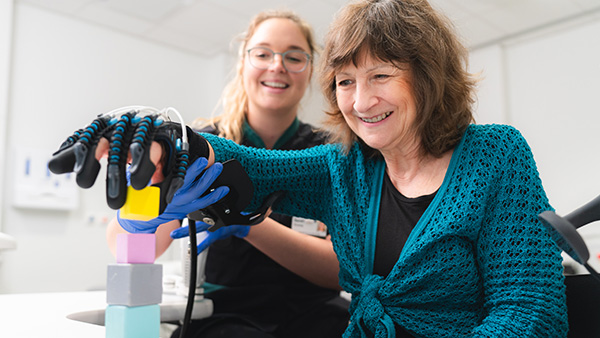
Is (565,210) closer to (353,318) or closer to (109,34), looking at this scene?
(353,318)

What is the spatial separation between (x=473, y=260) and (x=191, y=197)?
1.66ft

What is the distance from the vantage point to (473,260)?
90 cm

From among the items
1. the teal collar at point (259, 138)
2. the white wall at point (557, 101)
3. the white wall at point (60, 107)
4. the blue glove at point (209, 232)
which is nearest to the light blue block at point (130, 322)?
the blue glove at point (209, 232)

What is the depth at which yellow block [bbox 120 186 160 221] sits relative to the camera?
25.0 inches

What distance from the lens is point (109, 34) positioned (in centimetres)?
391

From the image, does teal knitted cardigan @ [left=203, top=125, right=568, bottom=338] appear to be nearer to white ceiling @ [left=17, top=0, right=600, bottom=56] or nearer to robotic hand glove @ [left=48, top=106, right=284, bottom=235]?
robotic hand glove @ [left=48, top=106, right=284, bottom=235]

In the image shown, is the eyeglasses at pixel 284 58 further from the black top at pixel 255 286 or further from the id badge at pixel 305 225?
the id badge at pixel 305 225

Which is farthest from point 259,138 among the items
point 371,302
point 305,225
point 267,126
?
point 371,302

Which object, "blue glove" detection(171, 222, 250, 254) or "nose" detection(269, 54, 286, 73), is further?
"nose" detection(269, 54, 286, 73)

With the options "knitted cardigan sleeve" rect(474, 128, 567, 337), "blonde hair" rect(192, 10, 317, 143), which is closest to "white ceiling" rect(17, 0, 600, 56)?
"blonde hair" rect(192, 10, 317, 143)

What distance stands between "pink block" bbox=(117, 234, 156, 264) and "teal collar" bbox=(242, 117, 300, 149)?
0.79 metres

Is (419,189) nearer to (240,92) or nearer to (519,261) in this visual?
(519,261)

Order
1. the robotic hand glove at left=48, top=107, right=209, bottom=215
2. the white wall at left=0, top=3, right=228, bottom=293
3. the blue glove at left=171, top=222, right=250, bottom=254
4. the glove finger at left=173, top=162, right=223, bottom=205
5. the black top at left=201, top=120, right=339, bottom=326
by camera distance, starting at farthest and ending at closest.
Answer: the white wall at left=0, top=3, right=228, bottom=293
the black top at left=201, top=120, right=339, bottom=326
the blue glove at left=171, top=222, right=250, bottom=254
the glove finger at left=173, top=162, right=223, bottom=205
the robotic hand glove at left=48, top=107, right=209, bottom=215

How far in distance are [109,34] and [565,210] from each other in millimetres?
3729
